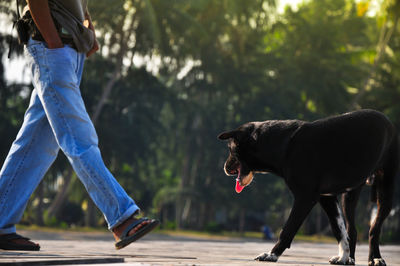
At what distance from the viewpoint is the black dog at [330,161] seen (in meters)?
5.02

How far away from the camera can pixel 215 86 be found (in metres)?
37.2

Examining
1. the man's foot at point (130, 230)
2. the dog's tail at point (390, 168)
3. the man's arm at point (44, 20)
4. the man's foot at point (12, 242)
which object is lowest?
the man's foot at point (12, 242)

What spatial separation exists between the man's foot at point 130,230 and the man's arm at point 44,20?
1273 millimetres

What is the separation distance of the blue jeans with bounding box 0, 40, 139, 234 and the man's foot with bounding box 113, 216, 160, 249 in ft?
0.13

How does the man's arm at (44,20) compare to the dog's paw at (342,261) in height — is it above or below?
above

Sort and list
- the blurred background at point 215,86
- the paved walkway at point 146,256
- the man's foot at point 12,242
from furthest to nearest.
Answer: the blurred background at point 215,86 < the man's foot at point 12,242 < the paved walkway at point 146,256

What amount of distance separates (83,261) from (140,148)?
3290 cm

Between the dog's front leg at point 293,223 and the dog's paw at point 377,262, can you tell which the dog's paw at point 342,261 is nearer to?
the dog's paw at point 377,262

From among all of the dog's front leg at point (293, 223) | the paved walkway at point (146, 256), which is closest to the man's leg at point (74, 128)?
the paved walkway at point (146, 256)

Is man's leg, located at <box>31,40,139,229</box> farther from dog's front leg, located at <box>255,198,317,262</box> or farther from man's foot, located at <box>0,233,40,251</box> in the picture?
dog's front leg, located at <box>255,198,317,262</box>

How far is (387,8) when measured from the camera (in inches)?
1179

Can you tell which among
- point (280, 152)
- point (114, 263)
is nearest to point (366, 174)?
point (280, 152)

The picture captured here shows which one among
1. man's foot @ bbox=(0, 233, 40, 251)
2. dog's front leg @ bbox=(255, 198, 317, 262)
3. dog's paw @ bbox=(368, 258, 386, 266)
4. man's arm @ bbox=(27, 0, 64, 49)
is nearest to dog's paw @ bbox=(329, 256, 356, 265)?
dog's paw @ bbox=(368, 258, 386, 266)

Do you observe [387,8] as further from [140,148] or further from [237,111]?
[140,148]
